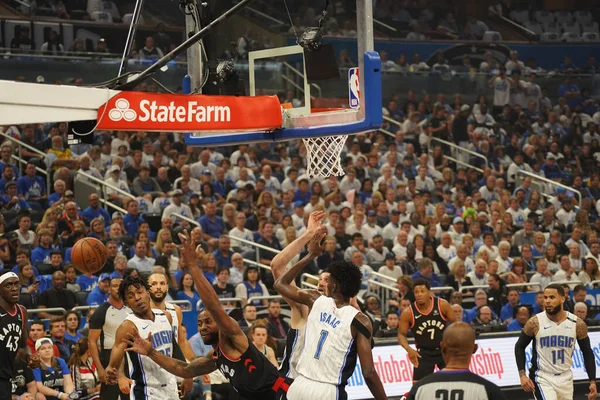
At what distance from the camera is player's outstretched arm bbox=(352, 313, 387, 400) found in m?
7.32

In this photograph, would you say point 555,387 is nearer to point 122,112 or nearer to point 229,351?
point 229,351

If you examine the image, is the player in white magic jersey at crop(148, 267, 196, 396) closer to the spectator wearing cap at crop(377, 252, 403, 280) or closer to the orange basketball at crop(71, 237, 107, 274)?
the orange basketball at crop(71, 237, 107, 274)

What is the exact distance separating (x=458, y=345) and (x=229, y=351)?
2163mm

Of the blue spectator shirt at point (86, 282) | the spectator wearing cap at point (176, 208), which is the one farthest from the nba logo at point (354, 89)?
the spectator wearing cap at point (176, 208)

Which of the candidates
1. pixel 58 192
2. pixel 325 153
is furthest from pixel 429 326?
pixel 58 192

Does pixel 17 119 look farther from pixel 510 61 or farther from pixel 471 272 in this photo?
pixel 510 61

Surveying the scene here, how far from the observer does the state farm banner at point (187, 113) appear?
7.68m

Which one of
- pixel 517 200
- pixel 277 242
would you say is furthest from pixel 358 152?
pixel 277 242

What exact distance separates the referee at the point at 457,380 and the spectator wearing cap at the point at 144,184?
12308mm

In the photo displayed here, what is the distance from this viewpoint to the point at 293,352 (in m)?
8.33

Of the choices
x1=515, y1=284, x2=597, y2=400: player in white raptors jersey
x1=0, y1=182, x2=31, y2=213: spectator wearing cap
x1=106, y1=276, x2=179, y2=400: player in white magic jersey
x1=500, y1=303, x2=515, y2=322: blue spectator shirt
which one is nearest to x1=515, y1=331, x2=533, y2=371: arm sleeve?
x1=515, y1=284, x2=597, y2=400: player in white raptors jersey

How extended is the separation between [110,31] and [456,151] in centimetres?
818

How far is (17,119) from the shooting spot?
6.90m

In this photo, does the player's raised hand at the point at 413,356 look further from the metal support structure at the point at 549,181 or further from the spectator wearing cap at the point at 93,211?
the metal support structure at the point at 549,181
